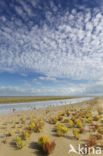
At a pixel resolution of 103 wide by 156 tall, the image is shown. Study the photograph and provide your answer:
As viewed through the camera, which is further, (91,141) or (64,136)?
(64,136)

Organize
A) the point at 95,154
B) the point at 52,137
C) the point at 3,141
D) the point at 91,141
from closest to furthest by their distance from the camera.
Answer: the point at 95,154 < the point at 91,141 < the point at 3,141 < the point at 52,137

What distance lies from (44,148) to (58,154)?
777 millimetres

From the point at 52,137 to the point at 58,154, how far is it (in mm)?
2183

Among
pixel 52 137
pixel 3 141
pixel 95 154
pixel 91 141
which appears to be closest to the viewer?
pixel 95 154

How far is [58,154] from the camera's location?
6.04 meters

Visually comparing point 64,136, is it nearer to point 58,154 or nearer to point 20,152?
point 58,154

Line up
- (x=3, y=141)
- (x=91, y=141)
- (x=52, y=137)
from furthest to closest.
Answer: (x=52, y=137) < (x=3, y=141) < (x=91, y=141)

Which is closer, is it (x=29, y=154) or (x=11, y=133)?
(x=29, y=154)

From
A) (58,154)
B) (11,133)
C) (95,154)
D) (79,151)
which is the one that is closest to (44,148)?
(58,154)

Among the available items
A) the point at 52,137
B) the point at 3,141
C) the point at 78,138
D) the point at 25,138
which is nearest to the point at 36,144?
the point at 25,138

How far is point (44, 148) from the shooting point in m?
6.10

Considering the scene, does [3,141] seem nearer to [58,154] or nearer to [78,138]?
[58,154]

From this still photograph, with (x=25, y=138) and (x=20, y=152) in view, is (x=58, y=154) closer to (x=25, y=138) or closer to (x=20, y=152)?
(x=20, y=152)

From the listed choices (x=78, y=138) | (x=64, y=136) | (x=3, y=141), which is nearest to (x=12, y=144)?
(x=3, y=141)
